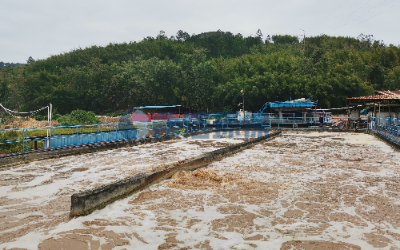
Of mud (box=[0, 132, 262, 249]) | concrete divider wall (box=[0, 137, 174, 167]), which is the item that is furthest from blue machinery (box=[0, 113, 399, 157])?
mud (box=[0, 132, 262, 249])

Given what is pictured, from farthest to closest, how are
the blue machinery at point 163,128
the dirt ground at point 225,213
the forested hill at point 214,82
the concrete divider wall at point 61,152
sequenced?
the forested hill at point 214,82
the blue machinery at point 163,128
the concrete divider wall at point 61,152
the dirt ground at point 225,213

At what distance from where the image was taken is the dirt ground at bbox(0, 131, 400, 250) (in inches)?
183

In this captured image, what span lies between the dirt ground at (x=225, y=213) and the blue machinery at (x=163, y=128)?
3.47 m

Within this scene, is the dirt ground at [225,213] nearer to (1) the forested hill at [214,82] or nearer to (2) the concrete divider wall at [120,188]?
(2) the concrete divider wall at [120,188]

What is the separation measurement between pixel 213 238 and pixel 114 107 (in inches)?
2258

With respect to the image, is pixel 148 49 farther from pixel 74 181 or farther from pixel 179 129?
pixel 74 181

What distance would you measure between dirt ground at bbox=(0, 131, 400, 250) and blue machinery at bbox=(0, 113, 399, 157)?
347cm

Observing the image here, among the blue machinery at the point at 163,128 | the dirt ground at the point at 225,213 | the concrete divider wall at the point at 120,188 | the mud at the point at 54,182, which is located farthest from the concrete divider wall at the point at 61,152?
the concrete divider wall at the point at 120,188

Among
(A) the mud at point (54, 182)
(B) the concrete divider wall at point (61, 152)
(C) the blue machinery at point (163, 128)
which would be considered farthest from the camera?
(C) the blue machinery at point (163, 128)

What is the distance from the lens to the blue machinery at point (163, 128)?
13132mm

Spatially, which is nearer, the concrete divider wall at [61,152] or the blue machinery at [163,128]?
the concrete divider wall at [61,152]

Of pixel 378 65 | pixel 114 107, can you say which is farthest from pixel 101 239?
pixel 114 107

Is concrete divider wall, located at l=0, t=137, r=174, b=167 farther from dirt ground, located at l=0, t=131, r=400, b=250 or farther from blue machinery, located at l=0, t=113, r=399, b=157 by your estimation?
dirt ground, located at l=0, t=131, r=400, b=250

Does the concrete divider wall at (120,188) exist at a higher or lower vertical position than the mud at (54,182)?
higher
